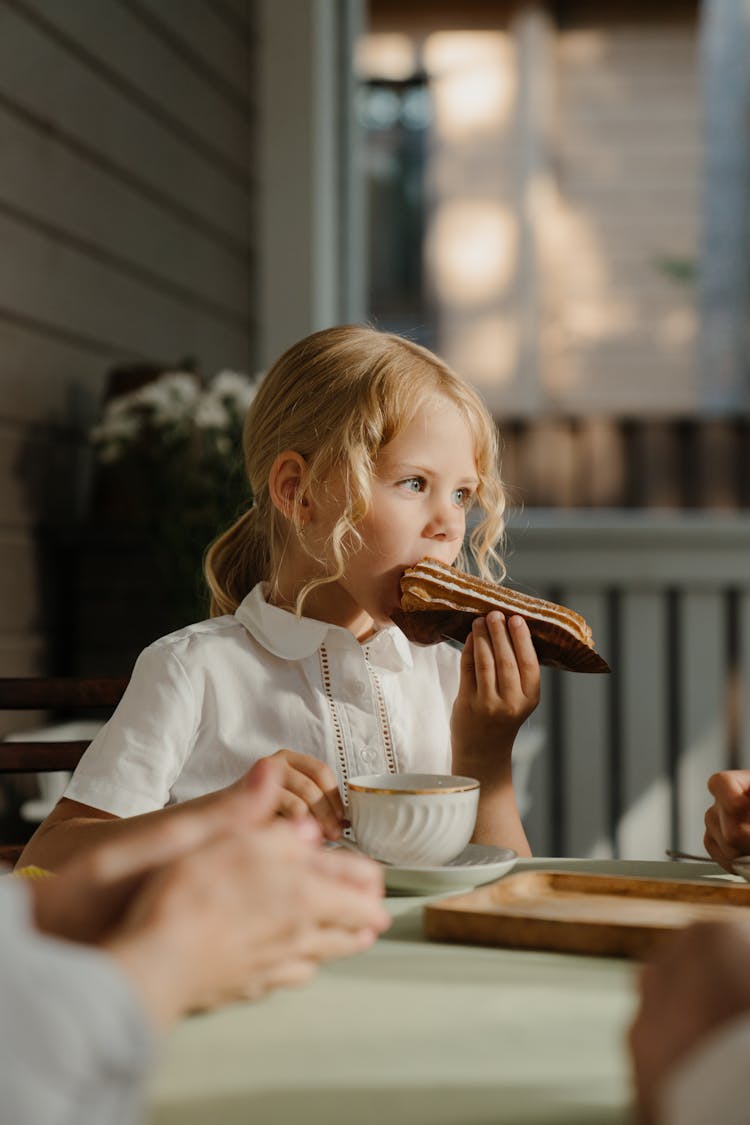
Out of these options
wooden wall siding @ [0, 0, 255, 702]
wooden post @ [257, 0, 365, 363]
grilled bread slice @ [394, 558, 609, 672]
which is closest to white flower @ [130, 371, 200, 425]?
wooden wall siding @ [0, 0, 255, 702]

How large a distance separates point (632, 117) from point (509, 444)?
1.78 m

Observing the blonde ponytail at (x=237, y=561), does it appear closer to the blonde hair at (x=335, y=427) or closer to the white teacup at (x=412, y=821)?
the blonde hair at (x=335, y=427)

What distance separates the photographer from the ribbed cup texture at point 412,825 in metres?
0.85

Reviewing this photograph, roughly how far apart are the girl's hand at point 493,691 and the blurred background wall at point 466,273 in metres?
1.16

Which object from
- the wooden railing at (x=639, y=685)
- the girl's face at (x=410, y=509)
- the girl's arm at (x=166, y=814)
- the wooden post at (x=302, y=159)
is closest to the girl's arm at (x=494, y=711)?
the girl's face at (x=410, y=509)

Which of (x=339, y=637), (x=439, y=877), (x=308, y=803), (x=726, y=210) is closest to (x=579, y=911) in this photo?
(x=439, y=877)

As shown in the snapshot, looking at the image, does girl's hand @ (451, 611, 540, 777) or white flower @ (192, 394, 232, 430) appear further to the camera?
white flower @ (192, 394, 232, 430)

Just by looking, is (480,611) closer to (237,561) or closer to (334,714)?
(334,714)

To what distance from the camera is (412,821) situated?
2.78 ft

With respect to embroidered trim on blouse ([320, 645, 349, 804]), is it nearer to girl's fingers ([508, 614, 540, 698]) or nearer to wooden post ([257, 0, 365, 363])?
girl's fingers ([508, 614, 540, 698])

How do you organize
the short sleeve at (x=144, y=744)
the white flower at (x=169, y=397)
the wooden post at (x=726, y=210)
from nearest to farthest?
the short sleeve at (x=144, y=744) < the white flower at (x=169, y=397) < the wooden post at (x=726, y=210)

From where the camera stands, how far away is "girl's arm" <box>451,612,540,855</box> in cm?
116

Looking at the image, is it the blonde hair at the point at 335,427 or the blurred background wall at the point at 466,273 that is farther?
the blurred background wall at the point at 466,273

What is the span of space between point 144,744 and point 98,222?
1542 mm
